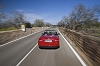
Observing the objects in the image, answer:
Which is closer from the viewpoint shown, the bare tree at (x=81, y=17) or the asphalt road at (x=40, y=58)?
the asphalt road at (x=40, y=58)

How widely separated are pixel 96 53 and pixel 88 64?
0.67m

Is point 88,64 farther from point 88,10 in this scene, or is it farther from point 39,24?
point 39,24

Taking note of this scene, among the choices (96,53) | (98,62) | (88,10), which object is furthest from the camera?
(88,10)

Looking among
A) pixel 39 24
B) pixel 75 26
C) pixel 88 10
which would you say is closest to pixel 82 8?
pixel 88 10

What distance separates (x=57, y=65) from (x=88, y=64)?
4.99 ft

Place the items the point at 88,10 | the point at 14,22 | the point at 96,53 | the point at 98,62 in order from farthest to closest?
the point at 14,22 → the point at 88,10 → the point at 96,53 → the point at 98,62

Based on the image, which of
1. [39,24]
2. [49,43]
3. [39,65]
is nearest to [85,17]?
[49,43]

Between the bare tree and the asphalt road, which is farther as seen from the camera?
the bare tree

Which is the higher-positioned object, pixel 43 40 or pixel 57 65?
pixel 43 40

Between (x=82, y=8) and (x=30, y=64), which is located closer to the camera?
(x=30, y=64)

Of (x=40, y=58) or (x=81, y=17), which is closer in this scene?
(x=40, y=58)

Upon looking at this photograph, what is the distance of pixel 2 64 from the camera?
16.1 ft

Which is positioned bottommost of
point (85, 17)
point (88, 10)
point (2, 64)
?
point (2, 64)

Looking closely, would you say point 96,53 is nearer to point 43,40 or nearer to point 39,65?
point 39,65
